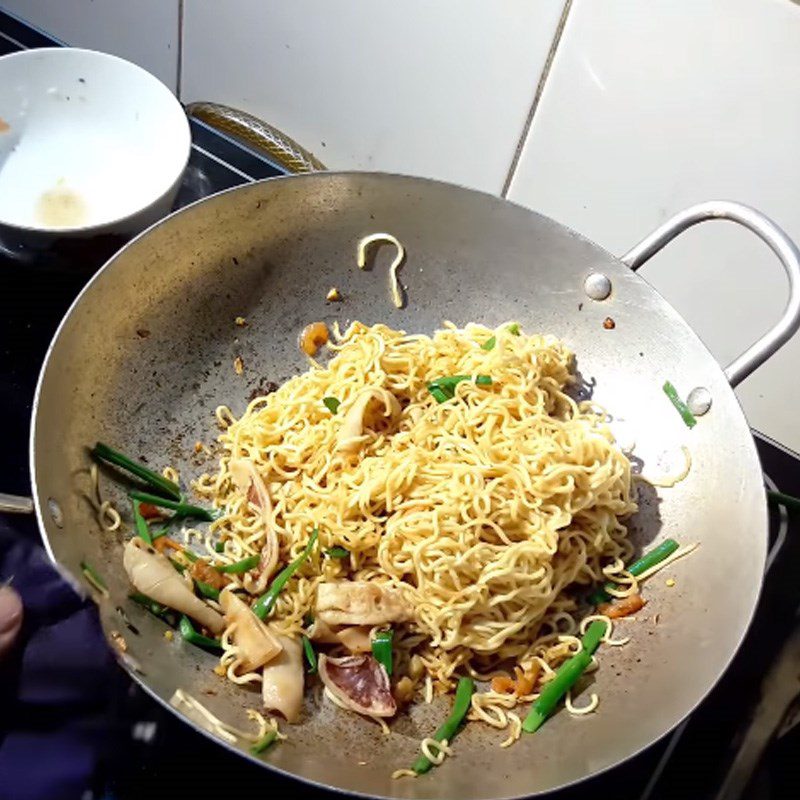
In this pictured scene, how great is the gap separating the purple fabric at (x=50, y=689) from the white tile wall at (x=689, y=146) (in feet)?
3.57

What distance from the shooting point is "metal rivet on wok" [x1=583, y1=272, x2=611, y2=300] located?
1.57 metres

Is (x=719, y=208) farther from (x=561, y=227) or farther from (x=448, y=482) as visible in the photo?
(x=448, y=482)

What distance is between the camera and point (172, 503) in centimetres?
142

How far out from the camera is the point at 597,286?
5.17 ft

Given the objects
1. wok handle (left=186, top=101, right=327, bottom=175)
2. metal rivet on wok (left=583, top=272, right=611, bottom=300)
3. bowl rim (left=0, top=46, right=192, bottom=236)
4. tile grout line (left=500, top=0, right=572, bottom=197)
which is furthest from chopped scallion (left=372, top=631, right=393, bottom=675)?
wok handle (left=186, top=101, right=327, bottom=175)

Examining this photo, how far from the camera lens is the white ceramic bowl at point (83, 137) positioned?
1.66m

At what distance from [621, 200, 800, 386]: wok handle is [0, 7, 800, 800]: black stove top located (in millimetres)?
367

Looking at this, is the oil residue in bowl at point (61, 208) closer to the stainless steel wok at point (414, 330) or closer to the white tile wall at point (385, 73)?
the stainless steel wok at point (414, 330)

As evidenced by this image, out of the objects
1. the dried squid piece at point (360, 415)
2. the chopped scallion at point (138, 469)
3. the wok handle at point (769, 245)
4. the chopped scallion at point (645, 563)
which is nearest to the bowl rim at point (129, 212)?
the chopped scallion at point (138, 469)

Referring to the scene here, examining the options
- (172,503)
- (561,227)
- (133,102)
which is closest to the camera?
(172,503)

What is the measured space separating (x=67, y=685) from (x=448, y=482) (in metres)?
0.61

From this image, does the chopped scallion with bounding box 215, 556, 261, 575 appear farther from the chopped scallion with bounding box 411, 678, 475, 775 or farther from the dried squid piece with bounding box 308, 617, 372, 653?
the chopped scallion with bounding box 411, 678, 475, 775

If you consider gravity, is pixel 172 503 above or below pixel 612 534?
below

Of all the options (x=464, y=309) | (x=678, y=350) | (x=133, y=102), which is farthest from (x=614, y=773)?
(x=133, y=102)
